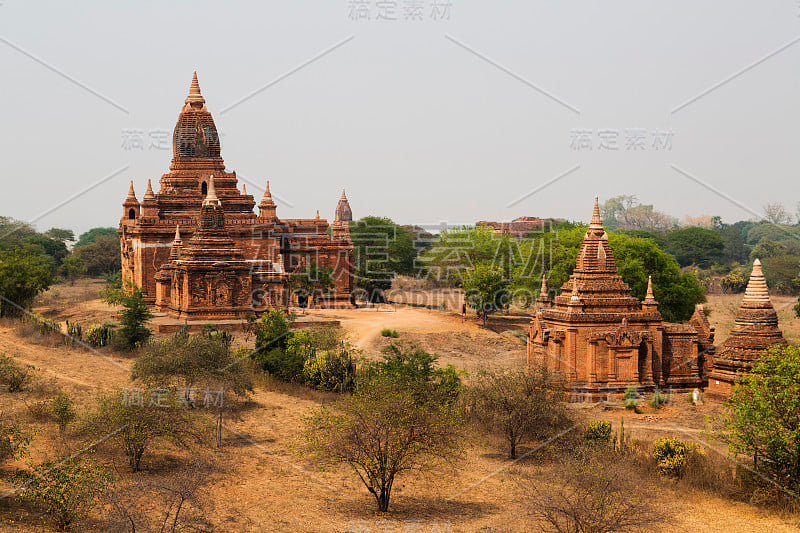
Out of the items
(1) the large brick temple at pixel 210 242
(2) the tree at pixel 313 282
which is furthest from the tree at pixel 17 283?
(2) the tree at pixel 313 282

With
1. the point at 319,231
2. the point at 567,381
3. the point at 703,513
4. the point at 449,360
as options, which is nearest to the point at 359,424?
the point at 703,513

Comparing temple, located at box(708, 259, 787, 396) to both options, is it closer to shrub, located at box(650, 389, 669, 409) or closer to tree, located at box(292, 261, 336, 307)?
shrub, located at box(650, 389, 669, 409)

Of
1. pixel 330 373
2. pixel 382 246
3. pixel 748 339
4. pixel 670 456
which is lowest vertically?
pixel 670 456

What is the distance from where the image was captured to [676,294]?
4312 centimetres

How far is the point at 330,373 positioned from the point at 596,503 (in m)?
14.6

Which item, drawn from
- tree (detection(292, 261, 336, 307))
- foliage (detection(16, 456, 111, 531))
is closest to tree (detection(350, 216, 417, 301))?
tree (detection(292, 261, 336, 307))

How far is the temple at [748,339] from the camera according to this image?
87.8 feet

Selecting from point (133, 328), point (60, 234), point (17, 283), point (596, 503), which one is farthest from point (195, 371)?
point (60, 234)

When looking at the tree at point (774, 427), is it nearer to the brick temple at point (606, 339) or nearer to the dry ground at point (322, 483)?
the dry ground at point (322, 483)

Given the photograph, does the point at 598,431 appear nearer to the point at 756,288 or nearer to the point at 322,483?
the point at 322,483

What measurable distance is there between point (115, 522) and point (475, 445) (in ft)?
36.2

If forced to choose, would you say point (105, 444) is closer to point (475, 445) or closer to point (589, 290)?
point (475, 445)

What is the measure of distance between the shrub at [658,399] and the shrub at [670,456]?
252 inches

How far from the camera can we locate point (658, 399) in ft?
91.8
